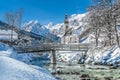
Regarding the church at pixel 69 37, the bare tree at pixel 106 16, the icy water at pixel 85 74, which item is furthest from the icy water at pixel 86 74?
the church at pixel 69 37

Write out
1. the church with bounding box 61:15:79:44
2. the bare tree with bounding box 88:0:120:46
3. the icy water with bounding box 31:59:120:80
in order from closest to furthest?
the icy water with bounding box 31:59:120:80 → the bare tree with bounding box 88:0:120:46 → the church with bounding box 61:15:79:44

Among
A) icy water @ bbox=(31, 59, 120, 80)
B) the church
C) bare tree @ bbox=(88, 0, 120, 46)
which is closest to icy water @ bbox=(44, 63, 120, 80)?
icy water @ bbox=(31, 59, 120, 80)

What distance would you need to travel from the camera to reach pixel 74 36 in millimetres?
106375

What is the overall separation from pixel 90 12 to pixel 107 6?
5.11 m

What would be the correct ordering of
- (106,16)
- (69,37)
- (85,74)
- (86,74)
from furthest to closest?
(69,37)
(106,16)
(86,74)
(85,74)

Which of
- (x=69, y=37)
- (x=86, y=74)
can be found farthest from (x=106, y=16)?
(x=69, y=37)

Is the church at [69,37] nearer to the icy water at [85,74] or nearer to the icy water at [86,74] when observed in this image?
the icy water at [85,74]

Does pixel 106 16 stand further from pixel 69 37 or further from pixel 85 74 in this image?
pixel 69 37

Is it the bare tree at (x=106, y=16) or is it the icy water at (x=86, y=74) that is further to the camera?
the bare tree at (x=106, y=16)

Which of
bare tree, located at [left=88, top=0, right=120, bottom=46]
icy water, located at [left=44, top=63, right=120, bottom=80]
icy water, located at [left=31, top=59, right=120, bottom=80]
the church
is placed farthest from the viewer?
the church

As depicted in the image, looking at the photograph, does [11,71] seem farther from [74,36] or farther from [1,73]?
[74,36]

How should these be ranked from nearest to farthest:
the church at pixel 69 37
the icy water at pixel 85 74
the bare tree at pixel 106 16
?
the icy water at pixel 85 74 → the bare tree at pixel 106 16 → the church at pixel 69 37

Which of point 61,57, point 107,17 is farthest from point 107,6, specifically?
point 61,57

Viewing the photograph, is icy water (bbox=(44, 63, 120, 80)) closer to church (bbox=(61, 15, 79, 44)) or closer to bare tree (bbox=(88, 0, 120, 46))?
bare tree (bbox=(88, 0, 120, 46))
